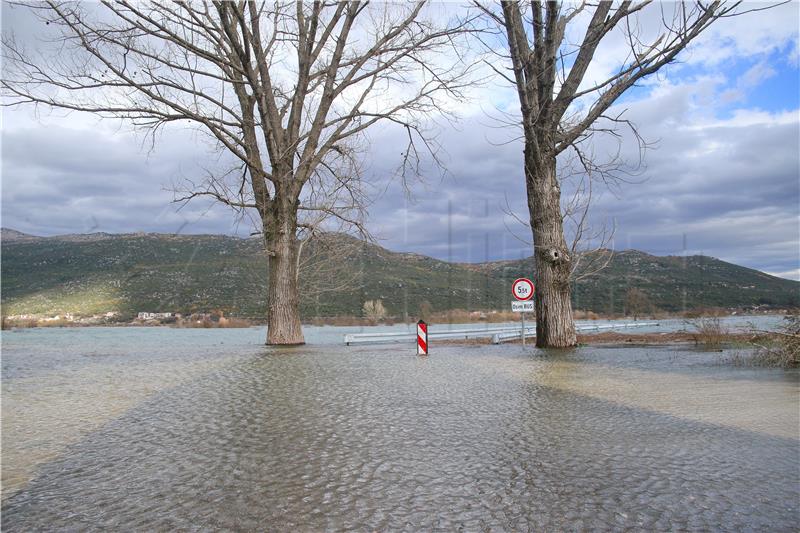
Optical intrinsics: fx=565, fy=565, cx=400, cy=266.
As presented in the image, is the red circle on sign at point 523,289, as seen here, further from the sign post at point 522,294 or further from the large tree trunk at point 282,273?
the large tree trunk at point 282,273

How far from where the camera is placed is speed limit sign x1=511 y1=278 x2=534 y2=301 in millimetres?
18609

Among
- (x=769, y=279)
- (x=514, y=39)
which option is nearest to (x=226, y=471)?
(x=514, y=39)

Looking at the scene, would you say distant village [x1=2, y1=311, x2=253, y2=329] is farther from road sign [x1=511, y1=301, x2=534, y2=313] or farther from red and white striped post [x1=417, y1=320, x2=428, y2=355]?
red and white striped post [x1=417, y1=320, x2=428, y2=355]

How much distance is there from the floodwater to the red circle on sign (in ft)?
29.1

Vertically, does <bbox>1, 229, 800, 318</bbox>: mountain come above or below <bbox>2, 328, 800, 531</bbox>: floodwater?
above

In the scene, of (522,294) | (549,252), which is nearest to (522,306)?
(522,294)

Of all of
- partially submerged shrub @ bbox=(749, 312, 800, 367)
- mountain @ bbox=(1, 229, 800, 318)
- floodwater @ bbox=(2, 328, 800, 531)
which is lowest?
floodwater @ bbox=(2, 328, 800, 531)

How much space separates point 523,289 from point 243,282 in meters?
70.9

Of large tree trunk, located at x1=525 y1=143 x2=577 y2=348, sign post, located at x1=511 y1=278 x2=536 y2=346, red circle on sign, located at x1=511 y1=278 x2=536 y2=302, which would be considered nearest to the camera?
large tree trunk, located at x1=525 y1=143 x2=577 y2=348

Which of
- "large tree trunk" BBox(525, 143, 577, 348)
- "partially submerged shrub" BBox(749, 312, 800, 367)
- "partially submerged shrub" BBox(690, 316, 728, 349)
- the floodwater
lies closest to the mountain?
"large tree trunk" BBox(525, 143, 577, 348)

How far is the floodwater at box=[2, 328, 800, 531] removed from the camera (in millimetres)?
3348

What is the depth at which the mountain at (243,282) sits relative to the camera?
77625 mm

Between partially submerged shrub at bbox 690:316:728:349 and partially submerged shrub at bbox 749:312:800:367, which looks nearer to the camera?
partially submerged shrub at bbox 749:312:800:367

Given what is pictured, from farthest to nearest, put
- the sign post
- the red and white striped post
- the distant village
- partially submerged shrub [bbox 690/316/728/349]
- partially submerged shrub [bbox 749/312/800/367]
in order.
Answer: the distant village → the sign post → partially submerged shrub [bbox 690/316/728/349] → the red and white striped post → partially submerged shrub [bbox 749/312/800/367]
